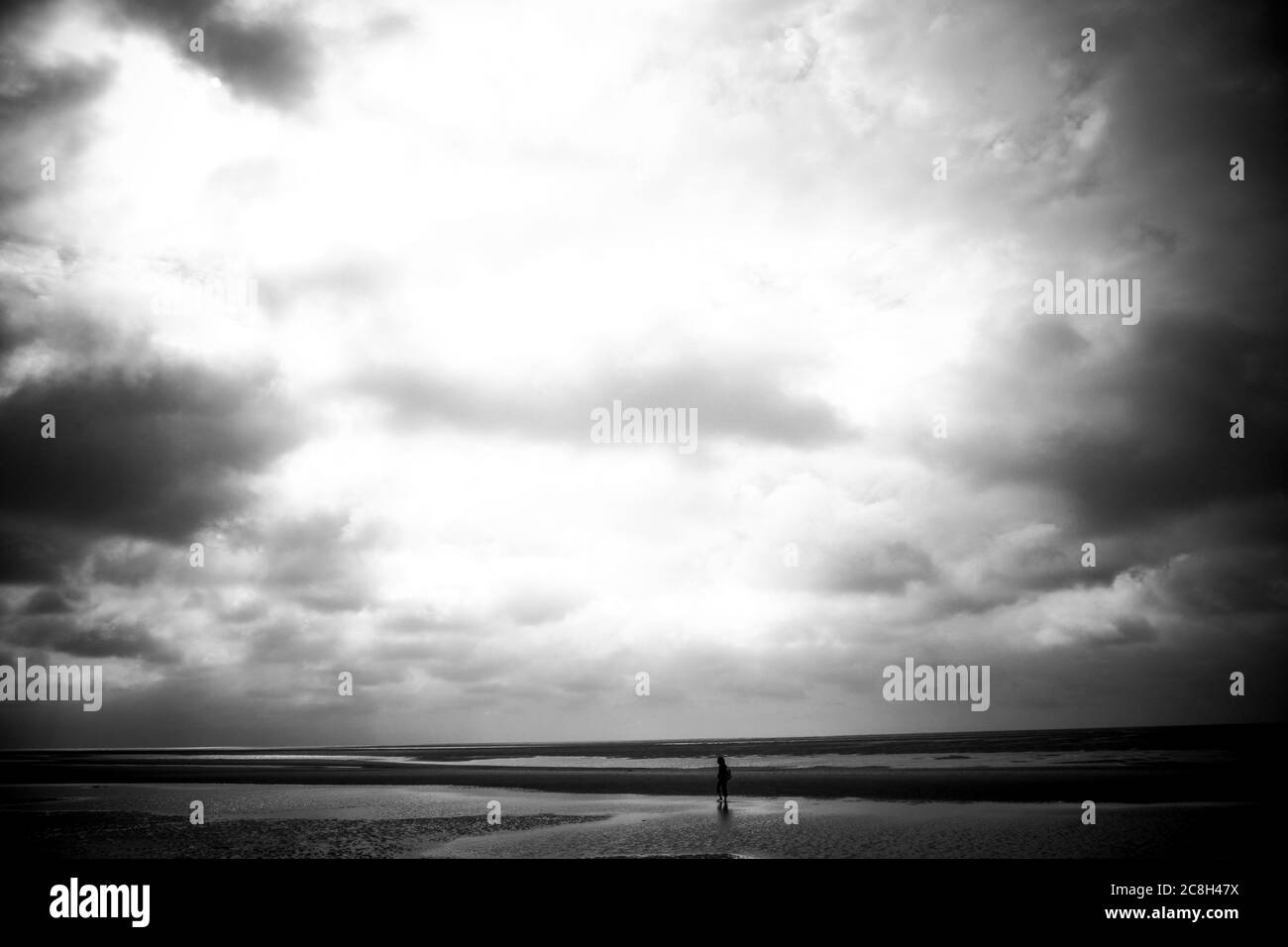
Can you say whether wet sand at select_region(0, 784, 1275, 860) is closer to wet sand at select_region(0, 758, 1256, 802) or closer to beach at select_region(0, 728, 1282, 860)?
beach at select_region(0, 728, 1282, 860)

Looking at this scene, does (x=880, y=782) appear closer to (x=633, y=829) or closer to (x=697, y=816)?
(x=697, y=816)

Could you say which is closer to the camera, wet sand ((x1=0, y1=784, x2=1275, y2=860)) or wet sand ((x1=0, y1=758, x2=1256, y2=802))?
wet sand ((x1=0, y1=784, x2=1275, y2=860))

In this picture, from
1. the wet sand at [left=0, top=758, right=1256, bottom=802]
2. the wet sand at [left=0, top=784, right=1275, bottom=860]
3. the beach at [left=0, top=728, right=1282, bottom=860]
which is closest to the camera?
the wet sand at [left=0, top=784, right=1275, bottom=860]

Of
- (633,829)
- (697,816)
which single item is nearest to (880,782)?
(697,816)

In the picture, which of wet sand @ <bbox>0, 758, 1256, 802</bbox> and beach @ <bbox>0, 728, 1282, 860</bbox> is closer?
beach @ <bbox>0, 728, 1282, 860</bbox>

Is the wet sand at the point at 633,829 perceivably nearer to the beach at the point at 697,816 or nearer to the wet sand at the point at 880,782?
the beach at the point at 697,816

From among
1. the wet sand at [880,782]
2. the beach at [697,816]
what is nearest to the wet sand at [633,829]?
the beach at [697,816]

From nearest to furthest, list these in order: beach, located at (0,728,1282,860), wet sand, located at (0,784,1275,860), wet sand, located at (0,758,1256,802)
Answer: wet sand, located at (0,784,1275,860) → beach, located at (0,728,1282,860) → wet sand, located at (0,758,1256,802)

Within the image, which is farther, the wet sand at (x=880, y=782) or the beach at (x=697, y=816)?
the wet sand at (x=880, y=782)

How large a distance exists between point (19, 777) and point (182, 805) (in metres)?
45.6

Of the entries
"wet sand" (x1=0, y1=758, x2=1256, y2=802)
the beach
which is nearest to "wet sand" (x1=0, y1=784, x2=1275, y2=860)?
the beach

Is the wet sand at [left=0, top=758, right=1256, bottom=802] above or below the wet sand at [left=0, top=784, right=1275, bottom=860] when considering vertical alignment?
below
